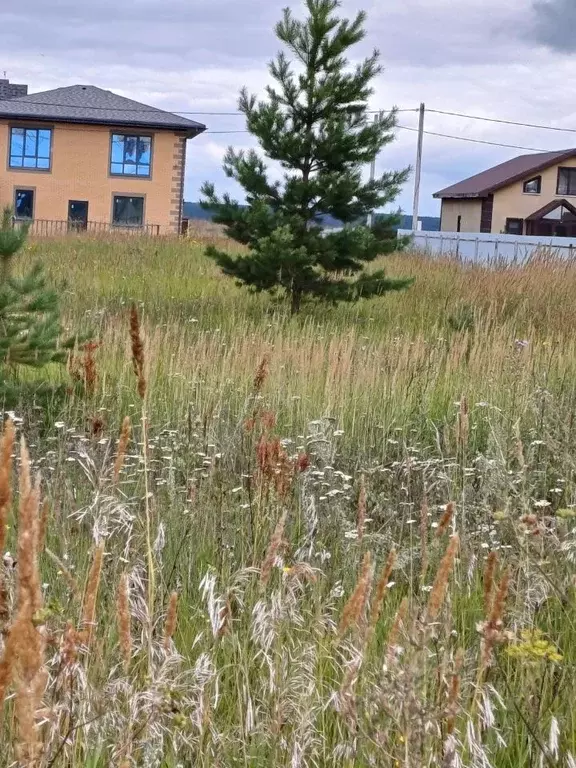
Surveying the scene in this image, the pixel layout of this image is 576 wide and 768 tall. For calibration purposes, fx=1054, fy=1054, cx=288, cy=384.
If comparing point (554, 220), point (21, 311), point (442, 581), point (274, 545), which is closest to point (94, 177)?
point (554, 220)

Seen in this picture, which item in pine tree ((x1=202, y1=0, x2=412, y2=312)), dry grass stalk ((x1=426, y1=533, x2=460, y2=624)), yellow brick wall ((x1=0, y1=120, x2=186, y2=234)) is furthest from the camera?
yellow brick wall ((x1=0, y1=120, x2=186, y2=234))

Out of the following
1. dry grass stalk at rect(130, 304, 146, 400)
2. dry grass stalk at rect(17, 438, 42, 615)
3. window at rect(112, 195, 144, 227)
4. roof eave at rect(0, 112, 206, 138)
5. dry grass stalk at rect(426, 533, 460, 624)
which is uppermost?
roof eave at rect(0, 112, 206, 138)

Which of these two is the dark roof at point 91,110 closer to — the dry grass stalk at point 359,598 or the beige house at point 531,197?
the beige house at point 531,197

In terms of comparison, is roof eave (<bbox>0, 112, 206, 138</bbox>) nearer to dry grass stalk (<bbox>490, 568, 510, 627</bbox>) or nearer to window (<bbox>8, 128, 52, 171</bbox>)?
window (<bbox>8, 128, 52, 171</bbox>)

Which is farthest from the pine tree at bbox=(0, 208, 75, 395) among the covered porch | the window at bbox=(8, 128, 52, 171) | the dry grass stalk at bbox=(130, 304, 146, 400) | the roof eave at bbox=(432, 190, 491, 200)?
the roof eave at bbox=(432, 190, 491, 200)

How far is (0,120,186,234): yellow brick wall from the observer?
4038cm

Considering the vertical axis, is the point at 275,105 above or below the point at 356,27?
below

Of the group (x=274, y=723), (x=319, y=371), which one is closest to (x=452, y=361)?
(x=319, y=371)

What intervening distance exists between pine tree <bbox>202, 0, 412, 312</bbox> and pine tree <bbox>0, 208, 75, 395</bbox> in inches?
272

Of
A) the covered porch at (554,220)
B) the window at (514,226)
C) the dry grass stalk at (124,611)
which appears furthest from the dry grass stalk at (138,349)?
the window at (514,226)

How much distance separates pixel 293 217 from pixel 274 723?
442 inches

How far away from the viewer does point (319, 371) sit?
6.43 metres

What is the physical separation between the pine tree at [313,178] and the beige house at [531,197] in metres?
38.8

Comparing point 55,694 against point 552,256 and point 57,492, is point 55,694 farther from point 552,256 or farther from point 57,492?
point 552,256
